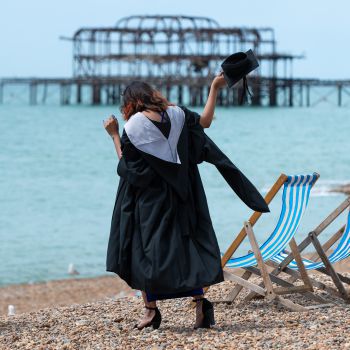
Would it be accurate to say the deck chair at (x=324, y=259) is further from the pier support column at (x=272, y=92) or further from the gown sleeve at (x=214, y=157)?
the pier support column at (x=272, y=92)

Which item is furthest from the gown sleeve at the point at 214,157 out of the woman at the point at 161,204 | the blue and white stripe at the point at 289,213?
the blue and white stripe at the point at 289,213

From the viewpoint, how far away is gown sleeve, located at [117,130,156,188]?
5.04 m

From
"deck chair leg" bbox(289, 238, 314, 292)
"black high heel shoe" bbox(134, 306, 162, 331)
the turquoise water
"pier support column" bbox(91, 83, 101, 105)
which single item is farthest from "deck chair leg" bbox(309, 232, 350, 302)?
"pier support column" bbox(91, 83, 101, 105)

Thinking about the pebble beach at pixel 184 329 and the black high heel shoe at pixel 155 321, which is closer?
the pebble beach at pixel 184 329

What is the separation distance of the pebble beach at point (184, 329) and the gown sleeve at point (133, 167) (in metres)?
0.78

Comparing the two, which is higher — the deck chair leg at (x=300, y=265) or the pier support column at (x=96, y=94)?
the deck chair leg at (x=300, y=265)

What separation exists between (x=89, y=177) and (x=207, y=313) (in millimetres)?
25142

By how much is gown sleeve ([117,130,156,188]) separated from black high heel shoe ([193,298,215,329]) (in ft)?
2.21

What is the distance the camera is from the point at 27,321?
20.1ft

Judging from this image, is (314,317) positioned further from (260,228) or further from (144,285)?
(260,228)

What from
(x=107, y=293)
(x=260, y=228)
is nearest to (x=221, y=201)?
(x=260, y=228)

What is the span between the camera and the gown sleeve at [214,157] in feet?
17.0

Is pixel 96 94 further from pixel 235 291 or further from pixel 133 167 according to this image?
pixel 133 167

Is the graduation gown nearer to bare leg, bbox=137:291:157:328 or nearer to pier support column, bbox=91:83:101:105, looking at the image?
bare leg, bbox=137:291:157:328
